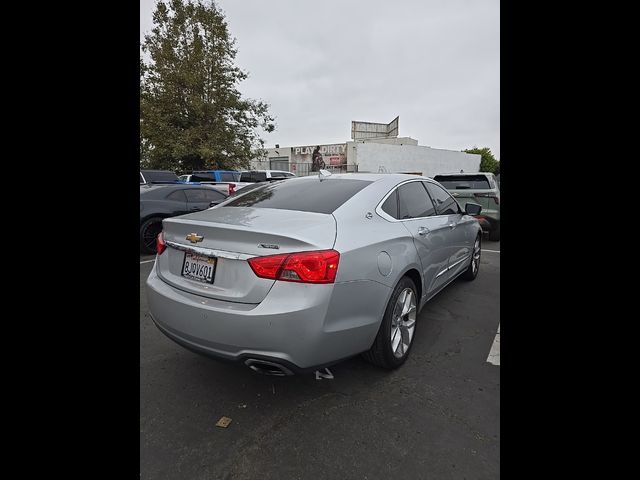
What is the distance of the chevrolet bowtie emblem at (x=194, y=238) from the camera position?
2.12 meters

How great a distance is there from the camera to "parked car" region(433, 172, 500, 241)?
23.6 feet

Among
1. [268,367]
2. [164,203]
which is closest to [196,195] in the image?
[164,203]

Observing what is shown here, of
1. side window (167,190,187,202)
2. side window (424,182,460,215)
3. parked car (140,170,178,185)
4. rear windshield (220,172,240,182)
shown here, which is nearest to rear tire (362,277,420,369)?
side window (424,182,460,215)

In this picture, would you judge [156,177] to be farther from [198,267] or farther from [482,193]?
[198,267]

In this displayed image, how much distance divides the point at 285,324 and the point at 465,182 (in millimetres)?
7314

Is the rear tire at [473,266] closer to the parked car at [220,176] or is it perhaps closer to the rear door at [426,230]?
the rear door at [426,230]

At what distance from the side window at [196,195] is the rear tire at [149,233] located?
1016 mm

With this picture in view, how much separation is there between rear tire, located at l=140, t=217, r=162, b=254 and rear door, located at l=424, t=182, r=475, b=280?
5.62 metres

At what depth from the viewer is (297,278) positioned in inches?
71.7
